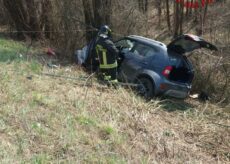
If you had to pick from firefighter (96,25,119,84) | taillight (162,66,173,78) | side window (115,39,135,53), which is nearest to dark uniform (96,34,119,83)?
firefighter (96,25,119,84)

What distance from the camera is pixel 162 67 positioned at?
11.1 m

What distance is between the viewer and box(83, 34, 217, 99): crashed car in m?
11.1

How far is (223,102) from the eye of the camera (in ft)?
42.2

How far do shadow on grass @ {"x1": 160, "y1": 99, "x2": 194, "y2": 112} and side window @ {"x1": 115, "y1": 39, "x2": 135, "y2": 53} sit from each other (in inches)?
76.4

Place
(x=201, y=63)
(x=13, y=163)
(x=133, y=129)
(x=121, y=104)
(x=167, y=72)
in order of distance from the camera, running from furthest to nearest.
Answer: (x=201, y=63) < (x=167, y=72) < (x=121, y=104) < (x=133, y=129) < (x=13, y=163)

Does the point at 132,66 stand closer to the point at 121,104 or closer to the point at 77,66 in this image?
the point at 77,66

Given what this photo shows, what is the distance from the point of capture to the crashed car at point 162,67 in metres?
11.1

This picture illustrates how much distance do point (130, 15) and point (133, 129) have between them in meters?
10.4

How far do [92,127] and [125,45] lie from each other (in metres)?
5.48

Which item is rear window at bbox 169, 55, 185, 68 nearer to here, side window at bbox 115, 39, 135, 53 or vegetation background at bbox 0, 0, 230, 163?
vegetation background at bbox 0, 0, 230, 163

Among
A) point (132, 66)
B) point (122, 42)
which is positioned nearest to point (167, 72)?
point (132, 66)

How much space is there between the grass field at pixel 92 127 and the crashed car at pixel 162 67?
76 centimetres

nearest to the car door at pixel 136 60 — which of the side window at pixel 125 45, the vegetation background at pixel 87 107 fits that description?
the side window at pixel 125 45

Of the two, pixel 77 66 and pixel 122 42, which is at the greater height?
pixel 122 42
